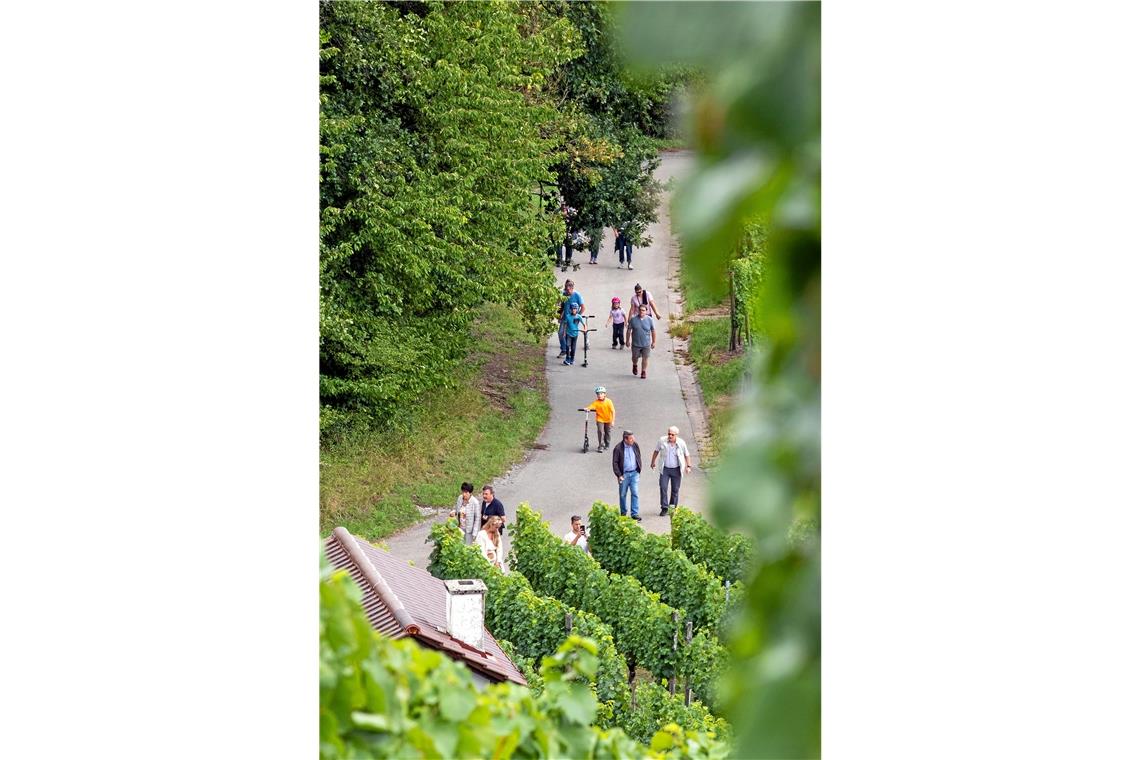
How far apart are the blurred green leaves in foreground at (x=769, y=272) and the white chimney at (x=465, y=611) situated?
5.77 ft

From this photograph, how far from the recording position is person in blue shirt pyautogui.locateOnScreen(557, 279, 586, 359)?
112 inches

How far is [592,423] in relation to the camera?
2.67 meters

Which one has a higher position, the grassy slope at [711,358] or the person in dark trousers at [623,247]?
the person in dark trousers at [623,247]

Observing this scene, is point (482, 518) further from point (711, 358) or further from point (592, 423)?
point (711, 358)

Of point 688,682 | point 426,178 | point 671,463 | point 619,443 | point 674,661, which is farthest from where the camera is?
point 674,661

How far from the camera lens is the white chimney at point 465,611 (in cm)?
278

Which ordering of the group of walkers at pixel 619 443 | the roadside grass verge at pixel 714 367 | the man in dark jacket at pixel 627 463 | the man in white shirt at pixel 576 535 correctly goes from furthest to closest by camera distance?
the man in white shirt at pixel 576 535 → the man in dark jacket at pixel 627 463 → the group of walkers at pixel 619 443 → the roadside grass verge at pixel 714 367

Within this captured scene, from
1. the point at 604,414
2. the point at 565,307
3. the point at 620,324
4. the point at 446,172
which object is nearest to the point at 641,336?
the point at 620,324

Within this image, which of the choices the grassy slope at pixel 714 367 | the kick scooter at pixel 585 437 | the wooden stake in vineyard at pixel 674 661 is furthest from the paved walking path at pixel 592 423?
the wooden stake in vineyard at pixel 674 661

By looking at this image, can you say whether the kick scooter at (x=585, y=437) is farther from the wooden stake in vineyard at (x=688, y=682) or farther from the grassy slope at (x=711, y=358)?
the wooden stake in vineyard at (x=688, y=682)

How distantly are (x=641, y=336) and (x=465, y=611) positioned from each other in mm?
771

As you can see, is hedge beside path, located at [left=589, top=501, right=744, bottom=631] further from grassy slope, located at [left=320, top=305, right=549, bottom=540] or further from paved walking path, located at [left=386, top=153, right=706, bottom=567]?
grassy slope, located at [left=320, top=305, right=549, bottom=540]
